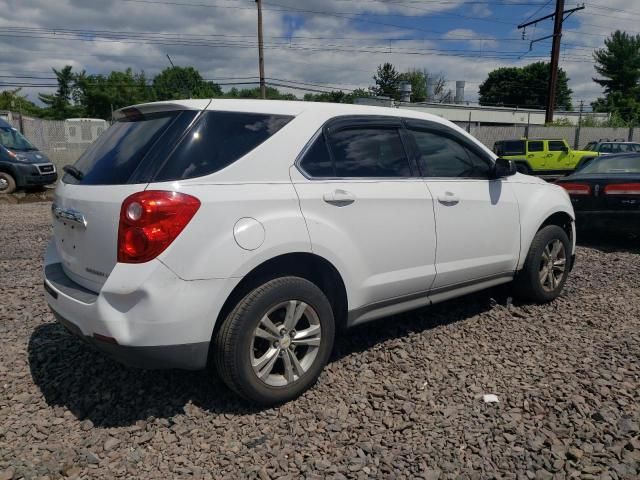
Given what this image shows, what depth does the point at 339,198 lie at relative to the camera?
302 cm

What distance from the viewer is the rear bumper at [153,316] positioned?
8.04ft

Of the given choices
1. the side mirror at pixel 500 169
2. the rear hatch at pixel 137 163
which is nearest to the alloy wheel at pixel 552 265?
the side mirror at pixel 500 169

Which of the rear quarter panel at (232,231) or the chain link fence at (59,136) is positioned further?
the chain link fence at (59,136)

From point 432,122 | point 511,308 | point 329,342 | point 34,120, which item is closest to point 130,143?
point 329,342

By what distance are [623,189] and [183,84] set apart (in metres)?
93.1

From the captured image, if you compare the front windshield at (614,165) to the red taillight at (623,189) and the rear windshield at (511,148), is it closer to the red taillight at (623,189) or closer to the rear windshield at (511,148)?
the red taillight at (623,189)

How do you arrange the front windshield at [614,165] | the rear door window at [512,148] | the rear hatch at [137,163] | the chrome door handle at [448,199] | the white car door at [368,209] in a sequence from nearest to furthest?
the rear hatch at [137,163]
the white car door at [368,209]
the chrome door handle at [448,199]
the front windshield at [614,165]
the rear door window at [512,148]

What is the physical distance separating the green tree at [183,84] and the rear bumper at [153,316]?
82452 mm

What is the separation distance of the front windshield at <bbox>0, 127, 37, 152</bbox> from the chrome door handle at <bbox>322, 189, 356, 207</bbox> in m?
14.5

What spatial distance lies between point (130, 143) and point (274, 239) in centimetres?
99

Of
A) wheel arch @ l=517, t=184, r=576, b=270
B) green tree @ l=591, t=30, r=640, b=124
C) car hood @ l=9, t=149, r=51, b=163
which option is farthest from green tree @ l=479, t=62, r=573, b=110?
wheel arch @ l=517, t=184, r=576, b=270

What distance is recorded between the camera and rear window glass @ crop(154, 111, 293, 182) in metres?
2.61

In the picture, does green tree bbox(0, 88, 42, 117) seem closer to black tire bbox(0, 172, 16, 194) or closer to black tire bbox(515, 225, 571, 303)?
black tire bbox(0, 172, 16, 194)

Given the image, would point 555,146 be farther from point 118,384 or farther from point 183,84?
point 183,84
